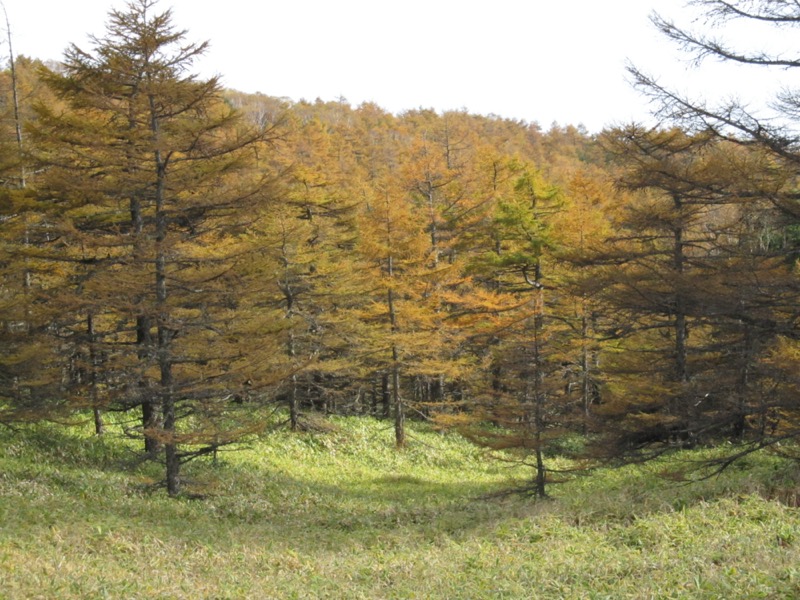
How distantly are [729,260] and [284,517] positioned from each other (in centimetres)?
1283

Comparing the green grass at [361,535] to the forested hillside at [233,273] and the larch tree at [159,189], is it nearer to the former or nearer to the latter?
the forested hillside at [233,273]

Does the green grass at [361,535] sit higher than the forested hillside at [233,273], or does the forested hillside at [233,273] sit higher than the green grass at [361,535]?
the forested hillside at [233,273]

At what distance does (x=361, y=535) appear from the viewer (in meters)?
12.5

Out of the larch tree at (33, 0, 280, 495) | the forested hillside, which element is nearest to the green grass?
the forested hillside

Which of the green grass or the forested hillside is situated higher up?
the forested hillside

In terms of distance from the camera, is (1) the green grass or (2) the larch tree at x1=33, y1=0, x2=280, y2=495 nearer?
(1) the green grass

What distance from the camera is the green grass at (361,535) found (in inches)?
287

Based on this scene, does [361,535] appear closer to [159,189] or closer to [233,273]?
[233,273]

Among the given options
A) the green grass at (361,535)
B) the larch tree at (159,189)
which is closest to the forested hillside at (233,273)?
the larch tree at (159,189)

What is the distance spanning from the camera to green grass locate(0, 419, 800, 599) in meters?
7.30

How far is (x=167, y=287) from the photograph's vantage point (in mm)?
13898

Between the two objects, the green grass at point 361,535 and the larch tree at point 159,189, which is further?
the larch tree at point 159,189

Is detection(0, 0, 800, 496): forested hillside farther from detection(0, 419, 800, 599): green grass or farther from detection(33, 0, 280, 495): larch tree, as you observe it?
detection(0, 419, 800, 599): green grass

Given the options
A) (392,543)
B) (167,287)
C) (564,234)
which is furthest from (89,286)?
(564,234)
